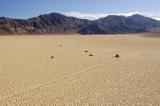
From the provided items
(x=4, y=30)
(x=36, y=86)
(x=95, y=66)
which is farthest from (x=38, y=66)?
(x=4, y=30)

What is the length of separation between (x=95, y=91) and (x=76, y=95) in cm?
92

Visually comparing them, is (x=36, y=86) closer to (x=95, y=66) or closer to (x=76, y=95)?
(x=76, y=95)

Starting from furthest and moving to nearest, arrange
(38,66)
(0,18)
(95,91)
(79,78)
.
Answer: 1. (0,18)
2. (38,66)
3. (79,78)
4. (95,91)

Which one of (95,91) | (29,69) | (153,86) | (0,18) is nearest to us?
(95,91)

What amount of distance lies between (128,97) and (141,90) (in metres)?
1.20

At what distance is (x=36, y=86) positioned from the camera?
1179cm

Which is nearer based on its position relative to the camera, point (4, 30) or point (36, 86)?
point (36, 86)

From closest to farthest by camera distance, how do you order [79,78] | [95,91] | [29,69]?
[95,91] < [79,78] < [29,69]

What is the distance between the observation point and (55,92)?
10859mm

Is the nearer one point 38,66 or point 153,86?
point 153,86

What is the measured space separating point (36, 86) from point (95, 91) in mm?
2460

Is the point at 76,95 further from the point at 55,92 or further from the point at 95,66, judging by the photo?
the point at 95,66

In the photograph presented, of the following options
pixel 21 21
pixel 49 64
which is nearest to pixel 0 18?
pixel 21 21

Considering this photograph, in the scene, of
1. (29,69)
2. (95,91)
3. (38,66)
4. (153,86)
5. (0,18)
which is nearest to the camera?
(95,91)
